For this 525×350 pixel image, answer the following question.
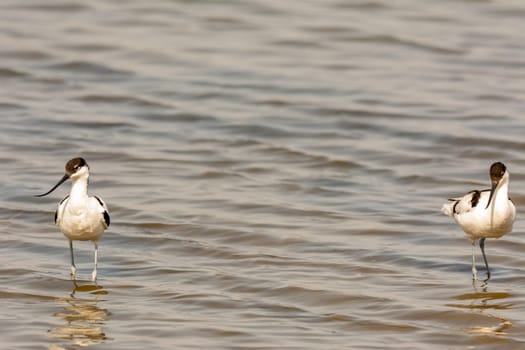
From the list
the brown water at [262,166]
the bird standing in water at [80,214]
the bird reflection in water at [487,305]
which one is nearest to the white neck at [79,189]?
the bird standing in water at [80,214]

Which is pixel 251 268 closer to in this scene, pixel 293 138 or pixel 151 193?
pixel 151 193

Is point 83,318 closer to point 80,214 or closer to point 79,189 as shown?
point 80,214

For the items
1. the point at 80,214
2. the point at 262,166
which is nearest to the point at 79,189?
the point at 80,214

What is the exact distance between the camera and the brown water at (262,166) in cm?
1060

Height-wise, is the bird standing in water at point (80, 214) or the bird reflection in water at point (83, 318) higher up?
the bird standing in water at point (80, 214)

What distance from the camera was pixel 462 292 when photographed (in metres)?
11.4

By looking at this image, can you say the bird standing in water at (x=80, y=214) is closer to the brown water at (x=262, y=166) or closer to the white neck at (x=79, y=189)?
the white neck at (x=79, y=189)

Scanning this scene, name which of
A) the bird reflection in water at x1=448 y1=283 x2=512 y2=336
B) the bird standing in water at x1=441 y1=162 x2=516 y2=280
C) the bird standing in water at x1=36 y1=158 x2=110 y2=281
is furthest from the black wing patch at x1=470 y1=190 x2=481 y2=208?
the bird standing in water at x1=36 y1=158 x2=110 y2=281

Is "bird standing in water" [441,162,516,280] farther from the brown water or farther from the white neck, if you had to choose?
the white neck

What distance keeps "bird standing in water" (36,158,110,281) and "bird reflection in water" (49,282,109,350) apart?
38 cm

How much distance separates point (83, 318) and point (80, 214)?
1.52 metres

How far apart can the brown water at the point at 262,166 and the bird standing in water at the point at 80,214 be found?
0.41 m

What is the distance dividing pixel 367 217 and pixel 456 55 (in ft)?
28.6

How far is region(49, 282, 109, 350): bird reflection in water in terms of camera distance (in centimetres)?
991
